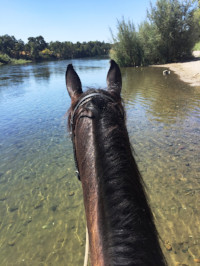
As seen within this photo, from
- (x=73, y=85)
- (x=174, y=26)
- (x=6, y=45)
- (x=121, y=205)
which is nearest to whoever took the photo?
(x=121, y=205)

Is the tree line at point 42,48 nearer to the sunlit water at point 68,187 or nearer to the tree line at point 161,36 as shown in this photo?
the tree line at point 161,36

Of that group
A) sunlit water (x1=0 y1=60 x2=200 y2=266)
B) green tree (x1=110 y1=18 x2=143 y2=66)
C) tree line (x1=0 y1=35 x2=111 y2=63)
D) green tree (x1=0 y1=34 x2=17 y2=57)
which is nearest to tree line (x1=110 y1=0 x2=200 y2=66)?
green tree (x1=110 y1=18 x2=143 y2=66)

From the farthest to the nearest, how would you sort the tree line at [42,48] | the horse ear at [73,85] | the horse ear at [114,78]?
the tree line at [42,48] → the horse ear at [114,78] → the horse ear at [73,85]

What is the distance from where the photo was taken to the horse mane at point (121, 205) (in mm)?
711

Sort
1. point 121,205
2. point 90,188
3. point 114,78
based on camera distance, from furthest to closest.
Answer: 1. point 114,78
2. point 90,188
3. point 121,205

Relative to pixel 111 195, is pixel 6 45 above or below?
above

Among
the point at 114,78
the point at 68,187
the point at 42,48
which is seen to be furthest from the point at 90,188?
the point at 42,48

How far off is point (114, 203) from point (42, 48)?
123 metres

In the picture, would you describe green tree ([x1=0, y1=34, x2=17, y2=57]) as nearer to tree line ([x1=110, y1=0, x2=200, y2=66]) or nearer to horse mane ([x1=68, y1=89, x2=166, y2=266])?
tree line ([x1=110, y1=0, x2=200, y2=66])

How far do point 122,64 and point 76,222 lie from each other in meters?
26.8

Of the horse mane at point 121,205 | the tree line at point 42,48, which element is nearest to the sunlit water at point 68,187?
the horse mane at point 121,205

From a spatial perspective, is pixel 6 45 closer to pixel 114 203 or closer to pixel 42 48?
pixel 42 48

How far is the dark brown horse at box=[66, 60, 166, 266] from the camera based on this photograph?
0.72 metres

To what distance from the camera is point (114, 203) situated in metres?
0.82
